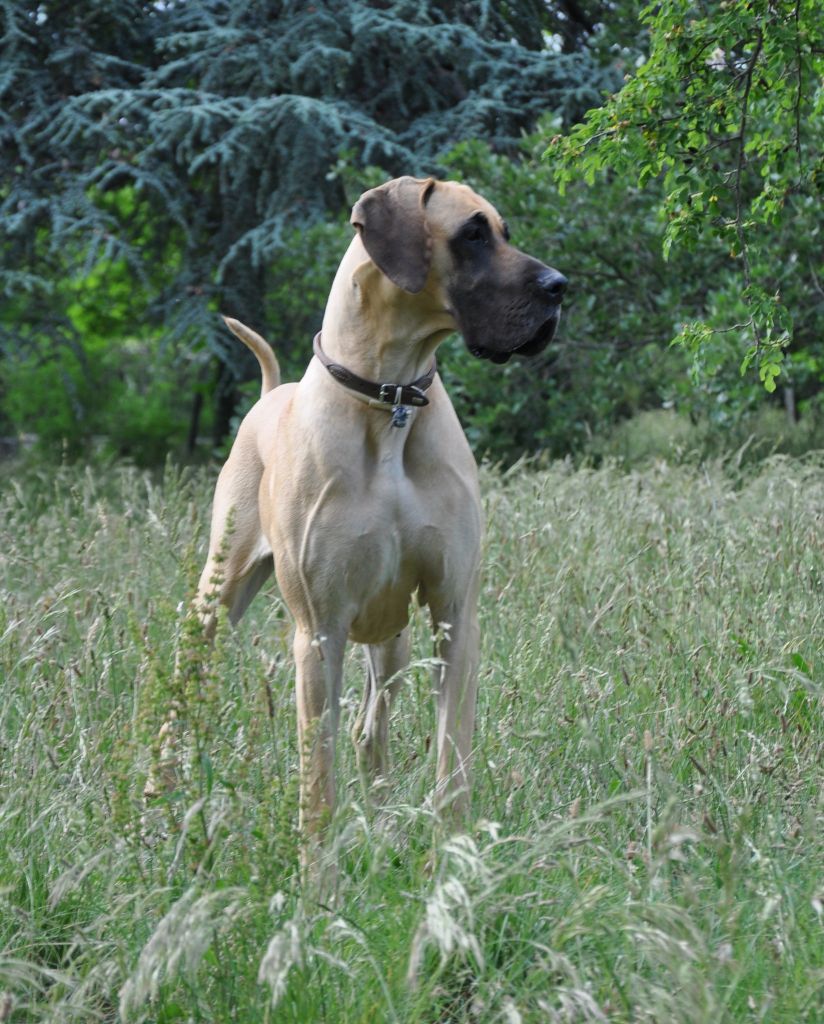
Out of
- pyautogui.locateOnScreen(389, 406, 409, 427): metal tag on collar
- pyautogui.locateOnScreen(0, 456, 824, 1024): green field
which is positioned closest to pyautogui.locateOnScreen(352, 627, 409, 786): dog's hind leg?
pyautogui.locateOnScreen(0, 456, 824, 1024): green field

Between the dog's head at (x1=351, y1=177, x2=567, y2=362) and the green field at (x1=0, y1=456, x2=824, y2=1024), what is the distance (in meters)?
0.87

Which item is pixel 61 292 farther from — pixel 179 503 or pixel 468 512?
→ pixel 468 512

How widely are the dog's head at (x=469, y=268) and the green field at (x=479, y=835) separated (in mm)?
866

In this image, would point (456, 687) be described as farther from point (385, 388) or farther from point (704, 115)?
point (704, 115)

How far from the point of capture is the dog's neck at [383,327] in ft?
10.8

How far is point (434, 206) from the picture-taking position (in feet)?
10.8

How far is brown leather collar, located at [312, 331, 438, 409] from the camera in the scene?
325 centimetres

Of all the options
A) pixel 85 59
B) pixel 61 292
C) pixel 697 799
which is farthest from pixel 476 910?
pixel 61 292

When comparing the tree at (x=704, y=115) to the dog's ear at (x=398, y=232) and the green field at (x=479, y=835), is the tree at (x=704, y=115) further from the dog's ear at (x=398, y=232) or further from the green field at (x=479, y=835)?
the green field at (x=479, y=835)

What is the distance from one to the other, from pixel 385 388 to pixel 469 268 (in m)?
0.37

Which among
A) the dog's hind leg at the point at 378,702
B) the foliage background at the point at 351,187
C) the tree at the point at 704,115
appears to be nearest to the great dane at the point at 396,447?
the dog's hind leg at the point at 378,702

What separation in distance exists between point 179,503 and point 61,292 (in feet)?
20.1

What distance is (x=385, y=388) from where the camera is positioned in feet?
10.6

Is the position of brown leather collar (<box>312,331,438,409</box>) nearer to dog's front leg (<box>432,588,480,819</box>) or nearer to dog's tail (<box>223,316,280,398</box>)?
dog's front leg (<box>432,588,480,819</box>)
